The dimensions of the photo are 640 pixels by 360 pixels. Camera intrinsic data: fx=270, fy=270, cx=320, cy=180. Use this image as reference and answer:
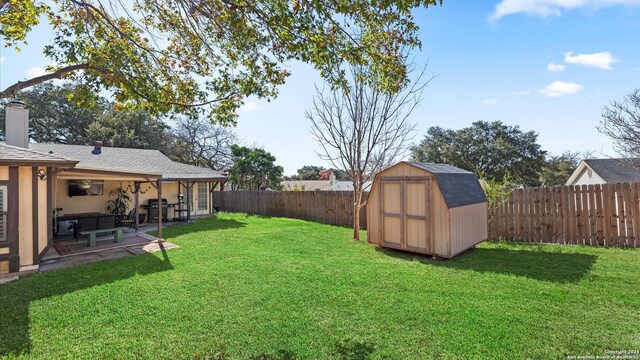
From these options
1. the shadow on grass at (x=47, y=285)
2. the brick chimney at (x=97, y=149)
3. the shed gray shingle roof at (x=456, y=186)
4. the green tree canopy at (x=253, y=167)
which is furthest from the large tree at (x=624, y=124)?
the brick chimney at (x=97, y=149)

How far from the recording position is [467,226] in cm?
650

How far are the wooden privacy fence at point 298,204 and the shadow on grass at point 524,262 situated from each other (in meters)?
4.47

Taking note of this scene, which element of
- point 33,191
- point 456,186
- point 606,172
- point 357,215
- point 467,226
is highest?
point 606,172

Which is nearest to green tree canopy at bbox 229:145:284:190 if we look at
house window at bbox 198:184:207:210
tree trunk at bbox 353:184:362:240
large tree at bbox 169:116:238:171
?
house window at bbox 198:184:207:210

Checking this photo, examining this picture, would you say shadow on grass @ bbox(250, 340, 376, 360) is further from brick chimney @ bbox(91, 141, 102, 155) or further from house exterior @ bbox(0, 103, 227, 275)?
brick chimney @ bbox(91, 141, 102, 155)

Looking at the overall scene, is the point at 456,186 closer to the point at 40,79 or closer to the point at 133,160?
the point at 40,79

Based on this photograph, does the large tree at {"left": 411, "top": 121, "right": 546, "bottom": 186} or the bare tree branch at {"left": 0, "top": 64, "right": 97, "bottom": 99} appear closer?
the bare tree branch at {"left": 0, "top": 64, "right": 97, "bottom": 99}

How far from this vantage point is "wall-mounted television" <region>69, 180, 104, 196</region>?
10445mm

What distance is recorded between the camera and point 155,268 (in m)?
5.50

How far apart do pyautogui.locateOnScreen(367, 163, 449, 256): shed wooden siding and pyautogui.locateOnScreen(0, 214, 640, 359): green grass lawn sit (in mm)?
570

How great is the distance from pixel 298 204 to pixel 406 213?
7.69m

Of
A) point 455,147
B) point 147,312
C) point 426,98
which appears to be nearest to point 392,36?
point 426,98

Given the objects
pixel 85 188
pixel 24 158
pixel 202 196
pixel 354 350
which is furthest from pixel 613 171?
pixel 85 188

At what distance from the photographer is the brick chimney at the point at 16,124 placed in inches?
255
